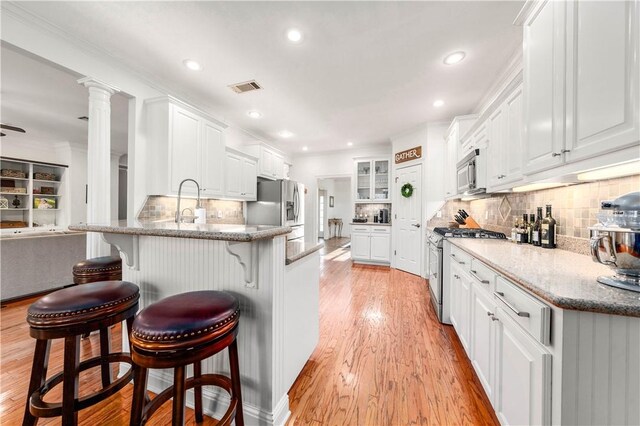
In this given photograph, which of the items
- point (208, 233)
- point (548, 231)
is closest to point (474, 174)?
point (548, 231)

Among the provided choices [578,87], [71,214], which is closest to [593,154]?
[578,87]

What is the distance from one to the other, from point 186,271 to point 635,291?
2034 mm

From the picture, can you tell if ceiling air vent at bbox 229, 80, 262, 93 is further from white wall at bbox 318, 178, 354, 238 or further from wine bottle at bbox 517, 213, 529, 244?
white wall at bbox 318, 178, 354, 238

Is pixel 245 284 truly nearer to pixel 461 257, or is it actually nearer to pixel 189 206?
pixel 461 257

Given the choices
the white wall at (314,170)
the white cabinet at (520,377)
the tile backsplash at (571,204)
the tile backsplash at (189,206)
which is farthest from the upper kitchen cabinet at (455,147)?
the tile backsplash at (189,206)

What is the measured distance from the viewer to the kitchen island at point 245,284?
125 centimetres

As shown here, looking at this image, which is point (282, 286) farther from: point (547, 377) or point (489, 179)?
point (489, 179)

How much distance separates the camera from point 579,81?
1133 mm

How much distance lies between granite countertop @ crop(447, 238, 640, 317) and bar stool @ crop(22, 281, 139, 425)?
1.87 meters

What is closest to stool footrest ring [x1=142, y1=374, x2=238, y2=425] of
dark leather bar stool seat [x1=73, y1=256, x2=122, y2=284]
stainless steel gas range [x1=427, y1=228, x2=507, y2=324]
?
dark leather bar stool seat [x1=73, y1=256, x2=122, y2=284]

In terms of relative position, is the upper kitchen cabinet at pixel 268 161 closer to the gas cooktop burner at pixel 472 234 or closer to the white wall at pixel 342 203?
the gas cooktop burner at pixel 472 234

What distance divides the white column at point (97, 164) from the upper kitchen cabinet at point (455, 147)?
4052 mm

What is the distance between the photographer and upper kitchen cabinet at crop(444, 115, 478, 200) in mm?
3247

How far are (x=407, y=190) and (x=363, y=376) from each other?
361 cm
